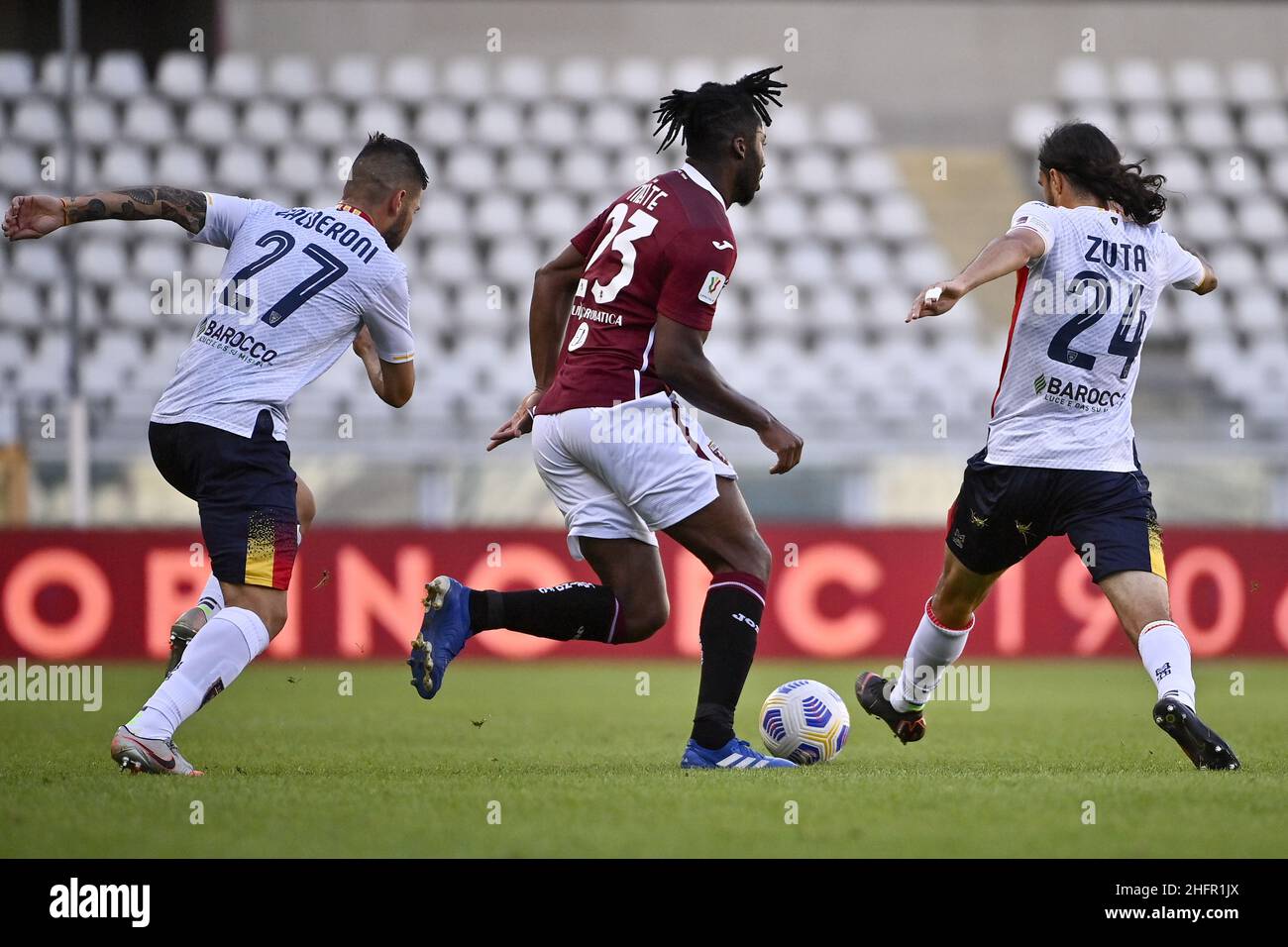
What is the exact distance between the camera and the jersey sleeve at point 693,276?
536 cm

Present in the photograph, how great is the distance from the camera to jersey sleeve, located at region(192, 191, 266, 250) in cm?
566

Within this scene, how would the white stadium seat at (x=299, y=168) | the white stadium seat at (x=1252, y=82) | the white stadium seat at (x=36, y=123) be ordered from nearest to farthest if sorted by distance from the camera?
the white stadium seat at (x=299, y=168) → the white stadium seat at (x=36, y=123) → the white stadium seat at (x=1252, y=82)

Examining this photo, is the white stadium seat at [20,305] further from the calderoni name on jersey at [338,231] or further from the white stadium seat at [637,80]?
the calderoni name on jersey at [338,231]

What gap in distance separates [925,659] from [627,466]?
153 centimetres

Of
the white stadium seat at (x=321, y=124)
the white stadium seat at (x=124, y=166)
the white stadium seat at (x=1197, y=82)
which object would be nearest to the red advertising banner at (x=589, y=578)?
the white stadium seat at (x=124, y=166)

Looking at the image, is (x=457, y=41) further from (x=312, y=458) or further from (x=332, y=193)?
(x=312, y=458)

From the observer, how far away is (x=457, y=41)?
762 inches

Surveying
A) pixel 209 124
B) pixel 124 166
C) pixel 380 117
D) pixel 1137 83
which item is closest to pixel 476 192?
pixel 380 117

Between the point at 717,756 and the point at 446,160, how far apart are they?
13.6m

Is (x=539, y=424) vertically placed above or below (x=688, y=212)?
below

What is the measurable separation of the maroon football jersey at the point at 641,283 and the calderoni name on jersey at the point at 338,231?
2.47 ft

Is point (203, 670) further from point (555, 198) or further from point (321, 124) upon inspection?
point (321, 124)

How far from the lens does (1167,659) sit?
5.45m
